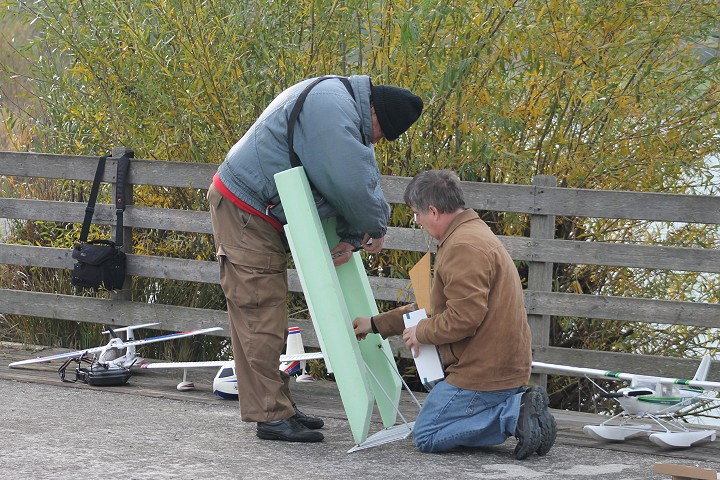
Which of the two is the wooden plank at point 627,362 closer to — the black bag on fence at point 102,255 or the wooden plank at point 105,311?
the wooden plank at point 105,311

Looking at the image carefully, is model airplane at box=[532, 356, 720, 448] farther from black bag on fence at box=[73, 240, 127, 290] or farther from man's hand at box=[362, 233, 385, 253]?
black bag on fence at box=[73, 240, 127, 290]

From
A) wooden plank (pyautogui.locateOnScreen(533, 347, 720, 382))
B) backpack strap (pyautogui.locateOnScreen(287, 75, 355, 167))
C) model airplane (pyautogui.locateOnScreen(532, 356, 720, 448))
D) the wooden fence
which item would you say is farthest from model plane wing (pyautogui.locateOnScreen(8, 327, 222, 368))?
model airplane (pyautogui.locateOnScreen(532, 356, 720, 448))

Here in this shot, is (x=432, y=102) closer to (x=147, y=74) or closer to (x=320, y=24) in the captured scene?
(x=320, y=24)

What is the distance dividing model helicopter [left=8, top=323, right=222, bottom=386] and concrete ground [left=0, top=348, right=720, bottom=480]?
0.66 ft

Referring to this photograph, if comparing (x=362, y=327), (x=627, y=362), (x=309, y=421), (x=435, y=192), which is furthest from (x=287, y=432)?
(x=627, y=362)

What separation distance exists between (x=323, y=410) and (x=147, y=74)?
247 cm

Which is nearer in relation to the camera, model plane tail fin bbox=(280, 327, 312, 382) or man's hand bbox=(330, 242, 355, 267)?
man's hand bbox=(330, 242, 355, 267)

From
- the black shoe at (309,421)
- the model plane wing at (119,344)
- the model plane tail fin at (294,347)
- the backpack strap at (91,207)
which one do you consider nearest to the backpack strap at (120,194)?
the backpack strap at (91,207)

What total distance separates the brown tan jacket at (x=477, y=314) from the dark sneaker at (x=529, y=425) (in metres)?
0.11

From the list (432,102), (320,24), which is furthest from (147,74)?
(432,102)

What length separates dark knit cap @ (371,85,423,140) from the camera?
16.0ft

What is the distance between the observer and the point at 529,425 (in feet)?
15.4

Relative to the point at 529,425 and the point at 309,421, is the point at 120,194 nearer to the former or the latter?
the point at 309,421

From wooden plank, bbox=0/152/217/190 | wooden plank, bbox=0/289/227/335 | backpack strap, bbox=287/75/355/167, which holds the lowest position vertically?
wooden plank, bbox=0/289/227/335
